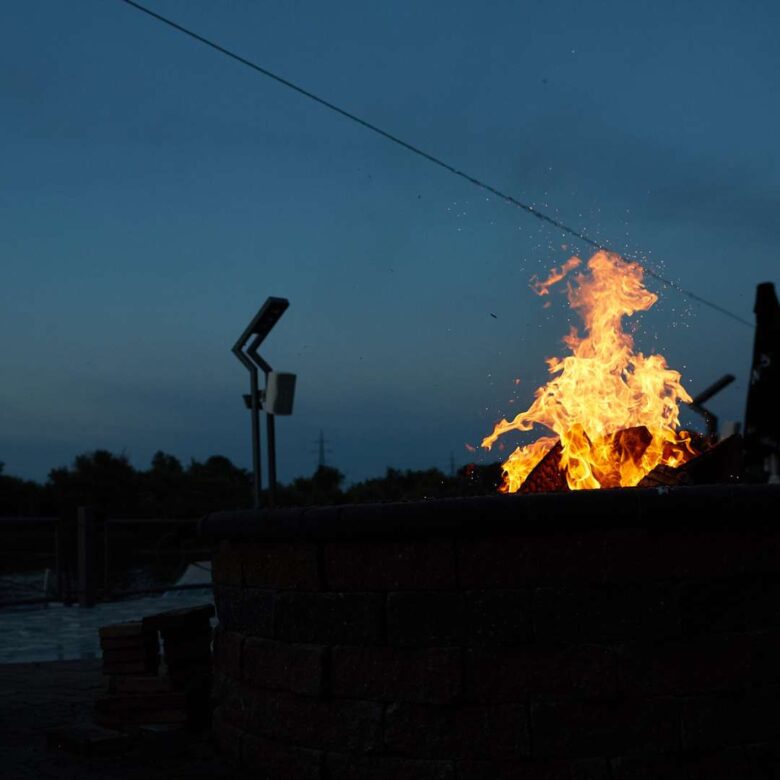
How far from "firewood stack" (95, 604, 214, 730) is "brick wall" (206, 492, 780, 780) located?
1619 millimetres

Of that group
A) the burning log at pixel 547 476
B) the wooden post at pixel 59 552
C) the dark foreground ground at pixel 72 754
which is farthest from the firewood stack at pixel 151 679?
the wooden post at pixel 59 552

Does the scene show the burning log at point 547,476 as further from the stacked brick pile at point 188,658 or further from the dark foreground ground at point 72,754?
the dark foreground ground at point 72,754

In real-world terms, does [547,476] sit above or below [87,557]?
above

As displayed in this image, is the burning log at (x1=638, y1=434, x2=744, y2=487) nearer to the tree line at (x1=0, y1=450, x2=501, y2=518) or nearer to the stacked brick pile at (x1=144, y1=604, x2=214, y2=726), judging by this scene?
the stacked brick pile at (x1=144, y1=604, x2=214, y2=726)

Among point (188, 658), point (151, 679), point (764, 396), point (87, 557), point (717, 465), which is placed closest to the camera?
point (717, 465)

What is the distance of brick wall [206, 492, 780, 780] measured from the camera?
432 centimetres

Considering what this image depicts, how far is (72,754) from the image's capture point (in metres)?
5.57

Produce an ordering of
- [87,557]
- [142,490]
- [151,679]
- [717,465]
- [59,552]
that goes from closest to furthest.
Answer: [717,465], [151,679], [87,557], [59,552], [142,490]

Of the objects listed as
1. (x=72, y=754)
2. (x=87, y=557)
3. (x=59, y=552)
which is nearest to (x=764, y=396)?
(x=72, y=754)

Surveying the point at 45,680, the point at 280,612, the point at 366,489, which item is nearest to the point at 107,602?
the point at 45,680

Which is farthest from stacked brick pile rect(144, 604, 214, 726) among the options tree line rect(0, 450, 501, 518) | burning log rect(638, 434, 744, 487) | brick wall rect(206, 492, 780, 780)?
tree line rect(0, 450, 501, 518)

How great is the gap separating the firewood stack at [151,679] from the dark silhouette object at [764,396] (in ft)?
18.0

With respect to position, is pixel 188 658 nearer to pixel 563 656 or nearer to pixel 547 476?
pixel 547 476

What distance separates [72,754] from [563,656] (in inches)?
112
